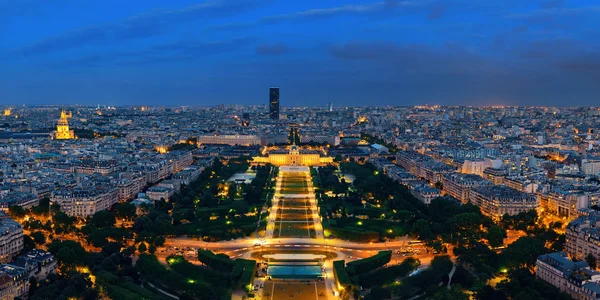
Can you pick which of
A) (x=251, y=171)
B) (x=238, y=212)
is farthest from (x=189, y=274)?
(x=251, y=171)

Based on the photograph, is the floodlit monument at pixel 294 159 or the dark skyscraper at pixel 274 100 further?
the dark skyscraper at pixel 274 100

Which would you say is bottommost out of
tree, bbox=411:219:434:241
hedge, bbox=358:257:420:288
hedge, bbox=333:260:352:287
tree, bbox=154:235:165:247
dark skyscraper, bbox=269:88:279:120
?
hedge, bbox=358:257:420:288

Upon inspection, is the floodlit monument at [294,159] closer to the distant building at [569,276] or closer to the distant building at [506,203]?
the distant building at [506,203]

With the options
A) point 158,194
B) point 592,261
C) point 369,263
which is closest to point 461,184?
point 592,261

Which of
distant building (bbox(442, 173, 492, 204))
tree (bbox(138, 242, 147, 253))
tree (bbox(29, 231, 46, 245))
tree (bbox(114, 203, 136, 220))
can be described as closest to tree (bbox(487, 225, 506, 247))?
distant building (bbox(442, 173, 492, 204))

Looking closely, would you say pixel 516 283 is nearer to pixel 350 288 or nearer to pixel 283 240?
pixel 350 288

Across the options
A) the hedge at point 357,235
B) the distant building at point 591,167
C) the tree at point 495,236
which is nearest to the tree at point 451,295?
the tree at point 495,236

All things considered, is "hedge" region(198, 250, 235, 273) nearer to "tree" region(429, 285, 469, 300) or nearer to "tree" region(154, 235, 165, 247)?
"tree" region(154, 235, 165, 247)
